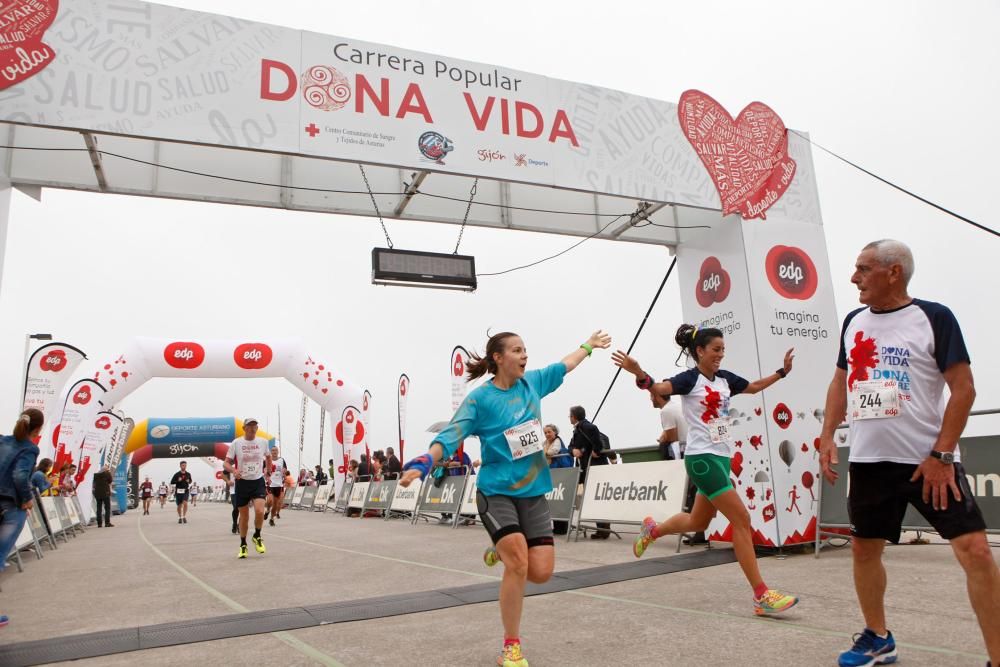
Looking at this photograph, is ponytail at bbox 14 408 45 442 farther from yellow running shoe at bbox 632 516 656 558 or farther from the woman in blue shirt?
yellow running shoe at bbox 632 516 656 558

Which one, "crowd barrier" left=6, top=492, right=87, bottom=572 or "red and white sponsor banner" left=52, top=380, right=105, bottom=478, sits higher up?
"red and white sponsor banner" left=52, top=380, right=105, bottom=478

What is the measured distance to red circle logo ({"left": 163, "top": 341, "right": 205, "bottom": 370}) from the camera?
2122cm

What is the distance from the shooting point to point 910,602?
4.29 m

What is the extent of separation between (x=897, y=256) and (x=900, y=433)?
0.77 meters

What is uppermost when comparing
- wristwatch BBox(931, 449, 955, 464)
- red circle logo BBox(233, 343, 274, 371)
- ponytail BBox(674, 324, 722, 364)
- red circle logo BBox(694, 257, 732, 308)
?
red circle logo BBox(233, 343, 274, 371)

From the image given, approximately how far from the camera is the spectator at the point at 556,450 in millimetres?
11062

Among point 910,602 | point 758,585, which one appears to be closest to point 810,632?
point 758,585

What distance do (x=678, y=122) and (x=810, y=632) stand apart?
6093mm

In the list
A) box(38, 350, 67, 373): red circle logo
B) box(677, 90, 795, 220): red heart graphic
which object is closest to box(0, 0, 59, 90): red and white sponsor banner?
box(677, 90, 795, 220): red heart graphic

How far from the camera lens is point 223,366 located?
71.2ft

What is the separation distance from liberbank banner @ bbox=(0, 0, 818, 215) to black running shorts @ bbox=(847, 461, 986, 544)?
5.11 meters

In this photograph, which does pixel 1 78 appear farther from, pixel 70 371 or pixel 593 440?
pixel 70 371

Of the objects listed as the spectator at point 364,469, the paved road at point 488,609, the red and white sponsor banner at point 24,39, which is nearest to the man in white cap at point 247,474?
the paved road at point 488,609

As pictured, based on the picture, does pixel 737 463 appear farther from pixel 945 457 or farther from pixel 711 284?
pixel 945 457
